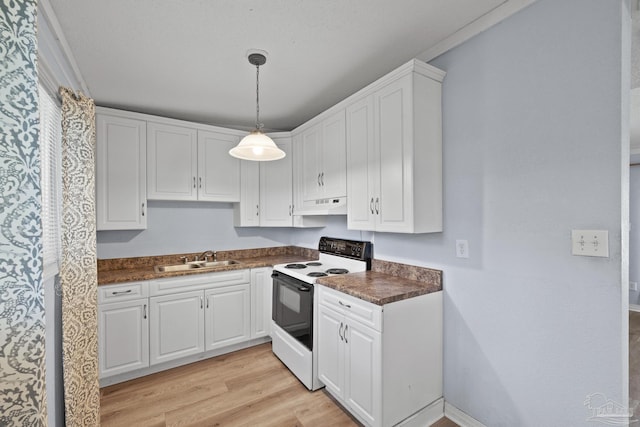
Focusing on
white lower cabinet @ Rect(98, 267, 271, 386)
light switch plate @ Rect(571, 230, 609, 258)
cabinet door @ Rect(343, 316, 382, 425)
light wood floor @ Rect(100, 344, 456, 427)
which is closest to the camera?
light switch plate @ Rect(571, 230, 609, 258)

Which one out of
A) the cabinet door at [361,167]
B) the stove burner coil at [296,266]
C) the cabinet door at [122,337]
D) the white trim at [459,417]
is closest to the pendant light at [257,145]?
the cabinet door at [361,167]

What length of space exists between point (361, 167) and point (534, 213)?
46.6 inches

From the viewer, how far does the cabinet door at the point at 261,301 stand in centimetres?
309

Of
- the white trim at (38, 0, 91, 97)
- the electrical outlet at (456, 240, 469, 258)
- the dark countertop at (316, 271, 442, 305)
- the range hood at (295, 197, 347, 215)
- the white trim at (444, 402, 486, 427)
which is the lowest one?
the white trim at (444, 402, 486, 427)

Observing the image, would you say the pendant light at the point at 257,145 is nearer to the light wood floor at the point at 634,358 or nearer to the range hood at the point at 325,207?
the range hood at the point at 325,207

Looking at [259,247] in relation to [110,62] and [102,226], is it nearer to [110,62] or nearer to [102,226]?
[102,226]

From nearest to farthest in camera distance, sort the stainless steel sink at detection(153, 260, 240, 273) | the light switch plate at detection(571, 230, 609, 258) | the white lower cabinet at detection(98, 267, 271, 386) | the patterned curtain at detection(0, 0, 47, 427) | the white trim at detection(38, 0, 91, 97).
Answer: the patterned curtain at detection(0, 0, 47, 427) < the light switch plate at detection(571, 230, 609, 258) < the white trim at detection(38, 0, 91, 97) < the white lower cabinet at detection(98, 267, 271, 386) < the stainless steel sink at detection(153, 260, 240, 273)

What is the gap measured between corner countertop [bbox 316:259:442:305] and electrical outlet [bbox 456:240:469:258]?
0.66 feet

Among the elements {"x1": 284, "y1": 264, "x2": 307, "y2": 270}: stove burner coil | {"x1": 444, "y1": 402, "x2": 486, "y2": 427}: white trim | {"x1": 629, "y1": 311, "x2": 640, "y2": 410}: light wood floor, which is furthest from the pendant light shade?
{"x1": 629, "y1": 311, "x2": 640, "y2": 410}: light wood floor

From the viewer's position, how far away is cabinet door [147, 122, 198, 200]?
2906 mm

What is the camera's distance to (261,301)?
3.13 meters

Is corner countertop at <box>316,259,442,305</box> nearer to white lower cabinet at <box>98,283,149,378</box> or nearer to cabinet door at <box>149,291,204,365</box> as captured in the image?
cabinet door at <box>149,291,204,365</box>

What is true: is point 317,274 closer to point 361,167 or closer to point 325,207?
point 325,207

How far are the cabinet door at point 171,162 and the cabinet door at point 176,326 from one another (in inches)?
41.0
